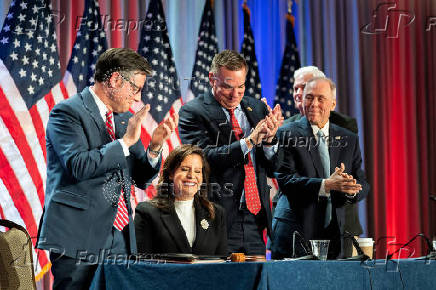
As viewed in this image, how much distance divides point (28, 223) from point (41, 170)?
0.38 meters

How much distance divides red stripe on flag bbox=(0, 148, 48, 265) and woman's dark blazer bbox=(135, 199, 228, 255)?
161 cm

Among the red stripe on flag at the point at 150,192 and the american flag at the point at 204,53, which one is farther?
the american flag at the point at 204,53

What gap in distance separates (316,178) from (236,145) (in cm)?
49

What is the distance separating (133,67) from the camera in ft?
9.90

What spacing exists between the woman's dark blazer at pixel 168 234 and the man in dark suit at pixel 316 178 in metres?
0.58

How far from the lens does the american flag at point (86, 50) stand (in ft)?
16.1

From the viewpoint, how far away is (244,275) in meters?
2.26

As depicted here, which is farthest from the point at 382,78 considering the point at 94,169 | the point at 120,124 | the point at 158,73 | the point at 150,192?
the point at 94,169

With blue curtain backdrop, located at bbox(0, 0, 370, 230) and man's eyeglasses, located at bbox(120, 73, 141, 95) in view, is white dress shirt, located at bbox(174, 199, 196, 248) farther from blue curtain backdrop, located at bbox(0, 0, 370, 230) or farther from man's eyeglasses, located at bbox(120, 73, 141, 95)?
blue curtain backdrop, located at bbox(0, 0, 370, 230)

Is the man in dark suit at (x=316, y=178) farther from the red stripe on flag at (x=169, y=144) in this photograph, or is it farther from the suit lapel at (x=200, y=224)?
the red stripe on flag at (x=169, y=144)

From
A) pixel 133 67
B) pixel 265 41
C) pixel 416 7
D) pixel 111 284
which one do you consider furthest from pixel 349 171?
pixel 416 7

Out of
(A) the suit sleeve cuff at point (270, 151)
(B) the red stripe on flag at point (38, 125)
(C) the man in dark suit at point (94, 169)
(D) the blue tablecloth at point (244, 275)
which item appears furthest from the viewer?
(B) the red stripe on flag at point (38, 125)

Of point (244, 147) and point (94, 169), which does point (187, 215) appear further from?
point (94, 169)

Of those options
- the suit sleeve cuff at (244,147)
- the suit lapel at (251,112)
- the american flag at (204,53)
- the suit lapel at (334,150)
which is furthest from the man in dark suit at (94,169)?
the american flag at (204,53)
